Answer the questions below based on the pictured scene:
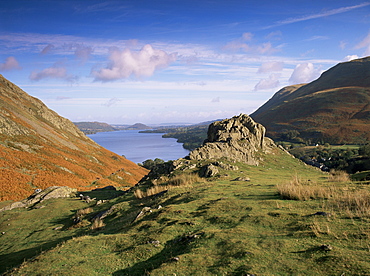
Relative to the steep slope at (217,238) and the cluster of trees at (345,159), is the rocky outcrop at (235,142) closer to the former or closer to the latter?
the steep slope at (217,238)

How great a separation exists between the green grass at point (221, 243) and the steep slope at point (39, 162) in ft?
94.9

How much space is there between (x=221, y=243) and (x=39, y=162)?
167 feet

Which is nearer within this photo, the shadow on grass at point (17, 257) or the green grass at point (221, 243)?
the green grass at point (221, 243)

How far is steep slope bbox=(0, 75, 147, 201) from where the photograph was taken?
38469mm

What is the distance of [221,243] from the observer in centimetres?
769

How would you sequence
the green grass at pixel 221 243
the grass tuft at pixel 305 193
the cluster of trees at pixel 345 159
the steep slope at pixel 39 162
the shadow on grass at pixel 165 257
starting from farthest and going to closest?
1. the cluster of trees at pixel 345 159
2. the steep slope at pixel 39 162
3. the grass tuft at pixel 305 193
4. the shadow on grass at pixel 165 257
5. the green grass at pixel 221 243

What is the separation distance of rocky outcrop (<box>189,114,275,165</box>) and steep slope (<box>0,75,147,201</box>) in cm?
2752

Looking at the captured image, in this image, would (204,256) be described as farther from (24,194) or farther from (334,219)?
(24,194)

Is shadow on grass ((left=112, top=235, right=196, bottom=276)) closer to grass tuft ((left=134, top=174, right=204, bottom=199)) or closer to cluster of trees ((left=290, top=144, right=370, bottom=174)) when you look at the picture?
grass tuft ((left=134, top=174, right=204, bottom=199))

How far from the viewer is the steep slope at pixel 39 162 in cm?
3847

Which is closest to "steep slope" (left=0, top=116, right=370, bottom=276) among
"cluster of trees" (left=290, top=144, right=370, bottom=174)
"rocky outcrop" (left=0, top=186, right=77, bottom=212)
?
"rocky outcrop" (left=0, top=186, right=77, bottom=212)

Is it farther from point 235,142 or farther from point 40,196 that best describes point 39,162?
point 235,142

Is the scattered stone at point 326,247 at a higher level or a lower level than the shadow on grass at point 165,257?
higher

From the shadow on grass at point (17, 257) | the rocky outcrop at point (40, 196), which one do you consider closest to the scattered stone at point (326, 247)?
the shadow on grass at point (17, 257)
